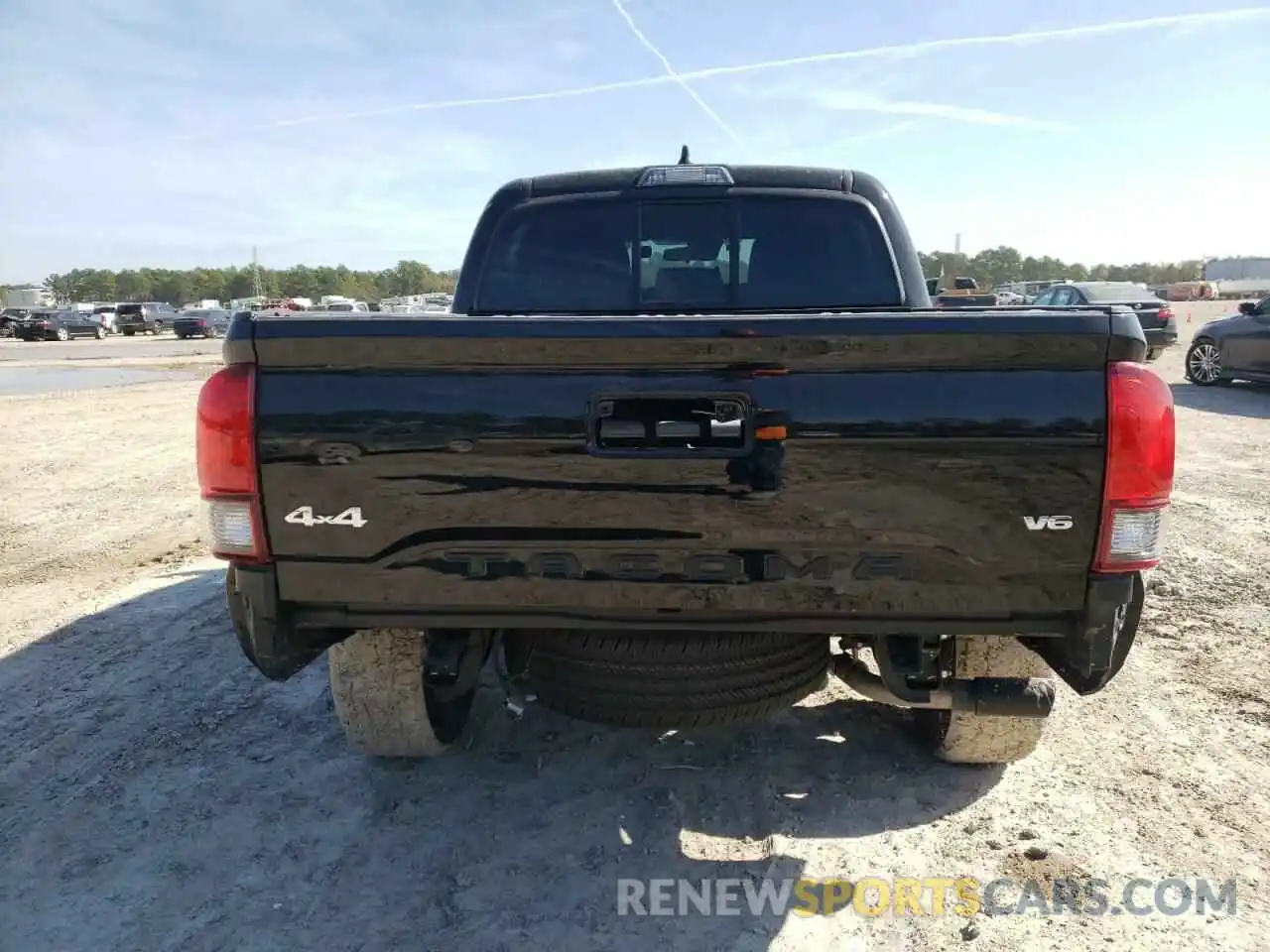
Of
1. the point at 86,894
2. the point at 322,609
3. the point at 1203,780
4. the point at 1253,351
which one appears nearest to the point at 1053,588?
the point at 1203,780

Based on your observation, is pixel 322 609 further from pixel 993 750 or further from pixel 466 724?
pixel 993 750

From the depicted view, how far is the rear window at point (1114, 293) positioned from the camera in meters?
18.3

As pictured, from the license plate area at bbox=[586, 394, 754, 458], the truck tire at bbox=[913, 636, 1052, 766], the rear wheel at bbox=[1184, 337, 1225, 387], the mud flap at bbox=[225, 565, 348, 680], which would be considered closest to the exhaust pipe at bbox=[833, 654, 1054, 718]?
the truck tire at bbox=[913, 636, 1052, 766]

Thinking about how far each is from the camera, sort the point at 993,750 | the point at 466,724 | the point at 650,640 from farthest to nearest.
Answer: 1. the point at 466,724
2. the point at 993,750
3. the point at 650,640

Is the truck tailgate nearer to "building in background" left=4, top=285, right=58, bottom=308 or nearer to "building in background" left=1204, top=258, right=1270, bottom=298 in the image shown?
"building in background" left=1204, top=258, right=1270, bottom=298

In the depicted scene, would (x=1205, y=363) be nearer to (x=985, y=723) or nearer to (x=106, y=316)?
(x=985, y=723)

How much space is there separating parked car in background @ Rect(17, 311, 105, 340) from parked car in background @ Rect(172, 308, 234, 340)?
3925 millimetres

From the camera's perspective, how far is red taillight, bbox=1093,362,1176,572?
1.93 meters

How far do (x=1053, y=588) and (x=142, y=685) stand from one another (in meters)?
3.78

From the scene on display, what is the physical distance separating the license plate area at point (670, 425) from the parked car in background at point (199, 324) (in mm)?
44107

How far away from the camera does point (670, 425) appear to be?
81.9 inches

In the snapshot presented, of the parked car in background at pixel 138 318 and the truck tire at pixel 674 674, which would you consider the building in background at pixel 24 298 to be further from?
the truck tire at pixel 674 674

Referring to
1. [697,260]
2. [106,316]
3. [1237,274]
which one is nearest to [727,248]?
[697,260]

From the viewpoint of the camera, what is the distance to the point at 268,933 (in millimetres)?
2338
